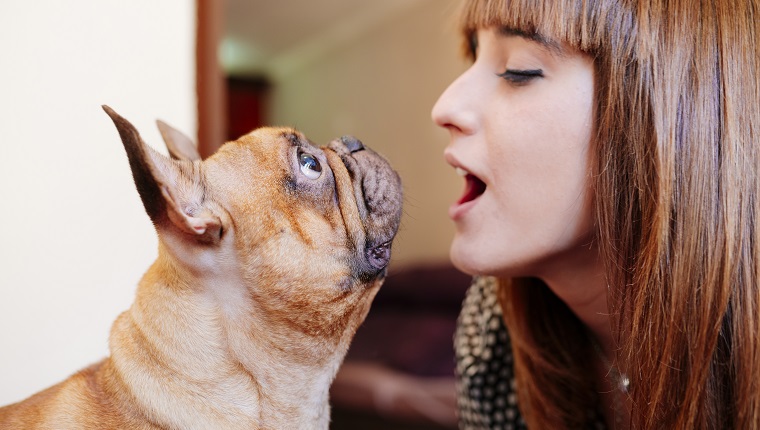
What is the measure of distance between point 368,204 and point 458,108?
252 mm

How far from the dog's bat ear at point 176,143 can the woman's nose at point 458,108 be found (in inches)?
17.3

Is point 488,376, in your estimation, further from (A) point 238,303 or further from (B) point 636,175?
(A) point 238,303

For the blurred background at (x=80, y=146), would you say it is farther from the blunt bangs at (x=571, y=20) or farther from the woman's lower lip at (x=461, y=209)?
the blunt bangs at (x=571, y=20)

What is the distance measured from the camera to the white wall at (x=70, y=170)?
3.50ft

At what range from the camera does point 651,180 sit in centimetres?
96

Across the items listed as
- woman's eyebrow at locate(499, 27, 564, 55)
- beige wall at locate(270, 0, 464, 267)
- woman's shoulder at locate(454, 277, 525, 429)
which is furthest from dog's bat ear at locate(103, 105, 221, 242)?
beige wall at locate(270, 0, 464, 267)

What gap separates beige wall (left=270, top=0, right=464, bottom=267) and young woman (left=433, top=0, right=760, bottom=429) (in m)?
3.06

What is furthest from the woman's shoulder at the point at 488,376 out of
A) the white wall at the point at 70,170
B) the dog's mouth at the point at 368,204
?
the white wall at the point at 70,170

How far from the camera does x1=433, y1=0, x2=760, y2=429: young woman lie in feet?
3.01

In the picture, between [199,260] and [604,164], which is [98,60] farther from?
[604,164]

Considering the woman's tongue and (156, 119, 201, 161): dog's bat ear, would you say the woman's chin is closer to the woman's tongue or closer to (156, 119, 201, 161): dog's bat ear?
the woman's tongue

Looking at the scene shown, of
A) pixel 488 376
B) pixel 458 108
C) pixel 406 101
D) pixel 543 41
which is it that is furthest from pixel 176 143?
pixel 406 101

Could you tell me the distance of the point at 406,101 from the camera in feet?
17.0

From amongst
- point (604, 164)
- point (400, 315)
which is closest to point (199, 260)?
point (604, 164)
